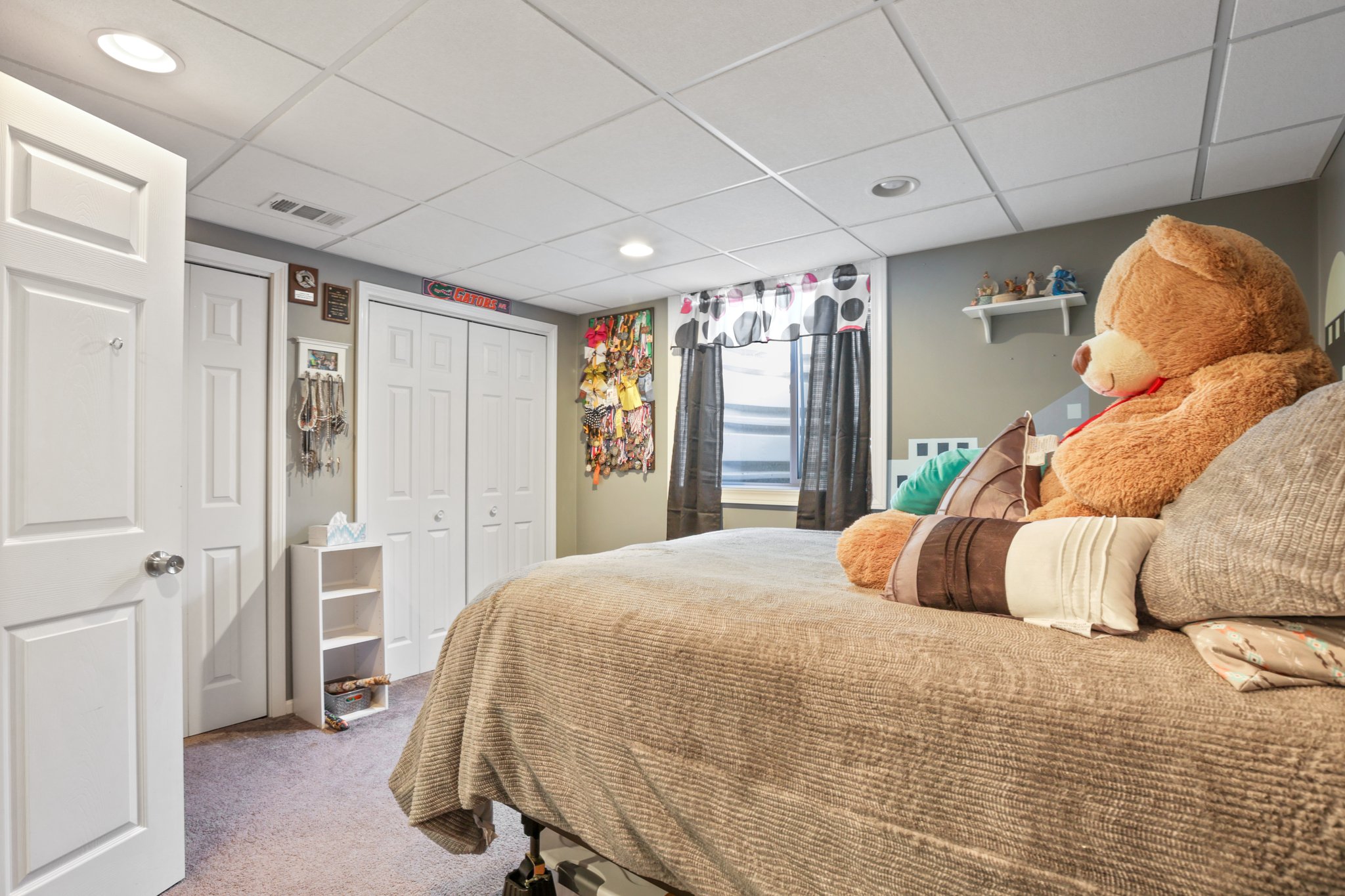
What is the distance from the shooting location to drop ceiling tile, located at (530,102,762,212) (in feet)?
7.09

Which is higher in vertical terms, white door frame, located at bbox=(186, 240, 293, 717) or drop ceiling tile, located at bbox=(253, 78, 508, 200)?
drop ceiling tile, located at bbox=(253, 78, 508, 200)

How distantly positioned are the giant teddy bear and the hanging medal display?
332 centimetres

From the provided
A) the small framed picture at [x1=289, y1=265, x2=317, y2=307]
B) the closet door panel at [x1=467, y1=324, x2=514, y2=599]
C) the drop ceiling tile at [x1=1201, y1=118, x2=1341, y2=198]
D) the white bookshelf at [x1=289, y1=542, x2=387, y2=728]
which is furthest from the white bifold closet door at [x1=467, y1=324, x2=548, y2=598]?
the drop ceiling tile at [x1=1201, y1=118, x2=1341, y2=198]

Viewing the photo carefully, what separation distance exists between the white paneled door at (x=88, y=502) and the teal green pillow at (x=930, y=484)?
201 centimetres

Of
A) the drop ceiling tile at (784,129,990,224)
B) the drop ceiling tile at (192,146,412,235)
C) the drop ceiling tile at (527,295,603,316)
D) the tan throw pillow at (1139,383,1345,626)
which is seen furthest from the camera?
the drop ceiling tile at (527,295,603,316)

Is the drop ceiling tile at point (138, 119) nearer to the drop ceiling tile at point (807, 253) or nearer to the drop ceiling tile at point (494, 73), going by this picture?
the drop ceiling tile at point (494, 73)

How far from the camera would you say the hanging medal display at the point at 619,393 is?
4.46 metres

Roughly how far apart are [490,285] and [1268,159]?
3568 millimetres

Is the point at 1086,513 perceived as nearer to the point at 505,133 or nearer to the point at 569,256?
the point at 505,133

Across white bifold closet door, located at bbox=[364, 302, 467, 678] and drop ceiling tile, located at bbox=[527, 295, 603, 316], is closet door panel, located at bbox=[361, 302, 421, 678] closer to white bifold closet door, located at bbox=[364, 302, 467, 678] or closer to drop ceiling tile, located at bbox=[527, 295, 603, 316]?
white bifold closet door, located at bbox=[364, 302, 467, 678]

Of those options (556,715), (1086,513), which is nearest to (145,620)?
(556,715)

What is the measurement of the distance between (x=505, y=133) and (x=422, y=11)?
1.90 feet

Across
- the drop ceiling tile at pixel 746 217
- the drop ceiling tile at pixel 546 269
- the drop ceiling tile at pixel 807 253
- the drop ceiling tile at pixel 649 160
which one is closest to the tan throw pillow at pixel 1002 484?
the drop ceiling tile at pixel 649 160

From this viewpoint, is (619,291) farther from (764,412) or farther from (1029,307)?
(1029,307)
